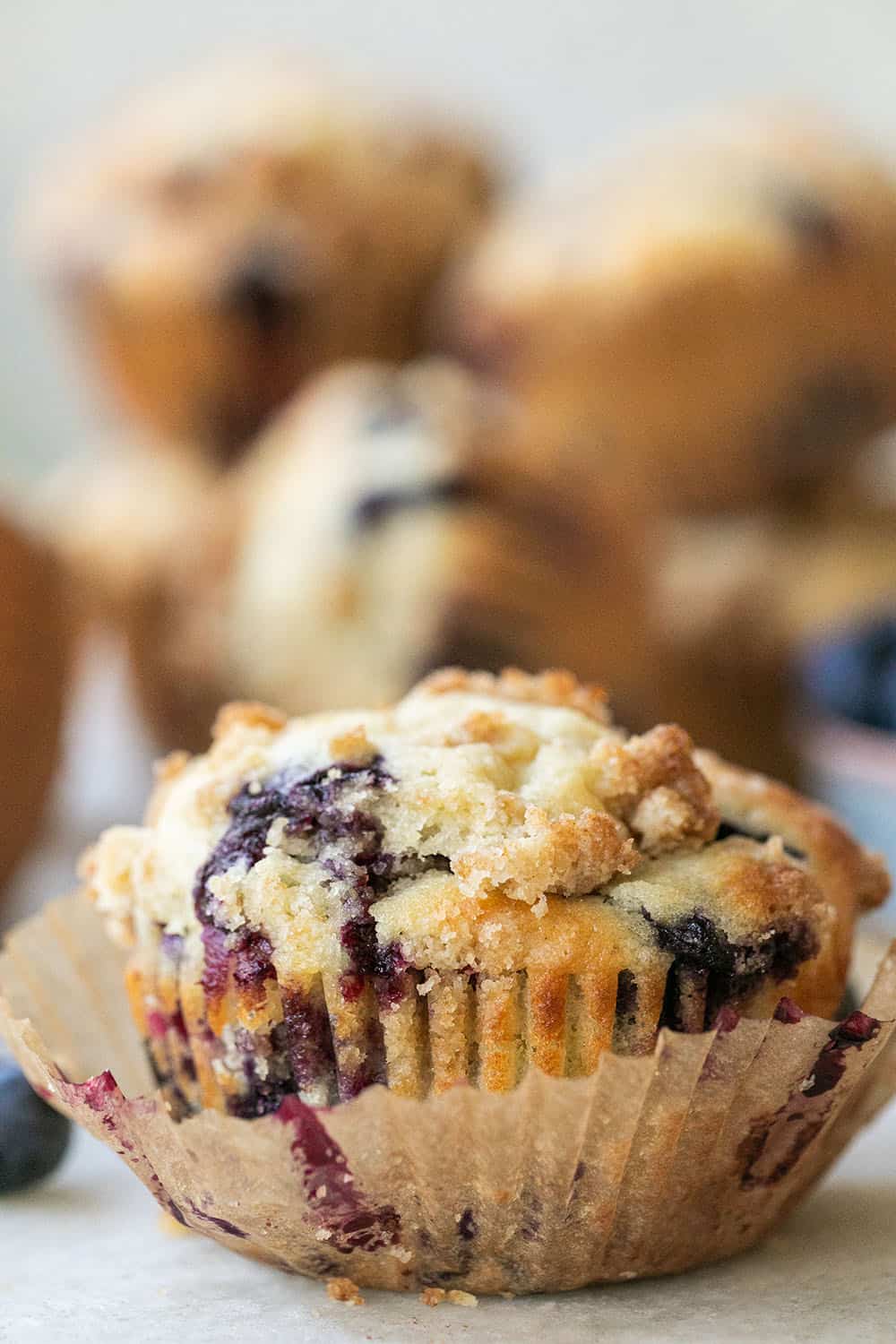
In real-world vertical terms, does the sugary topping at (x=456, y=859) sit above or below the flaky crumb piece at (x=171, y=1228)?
above

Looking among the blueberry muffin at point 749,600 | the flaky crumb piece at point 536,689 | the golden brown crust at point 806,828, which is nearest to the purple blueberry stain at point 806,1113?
the golden brown crust at point 806,828

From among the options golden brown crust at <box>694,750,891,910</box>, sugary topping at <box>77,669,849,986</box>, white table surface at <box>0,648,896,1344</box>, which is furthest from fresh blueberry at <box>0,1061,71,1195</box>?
golden brown crust at <box>694,750,891,910</box>

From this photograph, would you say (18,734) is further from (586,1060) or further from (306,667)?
(586,1060)

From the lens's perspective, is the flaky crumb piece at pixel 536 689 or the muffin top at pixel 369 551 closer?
the flaky crumb piece at pixel 536 689

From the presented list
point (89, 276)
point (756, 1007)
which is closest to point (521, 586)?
point (89, 276)

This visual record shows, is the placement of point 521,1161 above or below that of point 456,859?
below

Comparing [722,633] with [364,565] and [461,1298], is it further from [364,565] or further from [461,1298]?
[461,1298]

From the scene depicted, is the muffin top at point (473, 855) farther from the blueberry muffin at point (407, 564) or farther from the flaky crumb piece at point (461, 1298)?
the blueberry muffin at point (407, 564)

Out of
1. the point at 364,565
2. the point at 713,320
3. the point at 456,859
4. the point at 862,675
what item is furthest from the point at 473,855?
the point at 713,320
